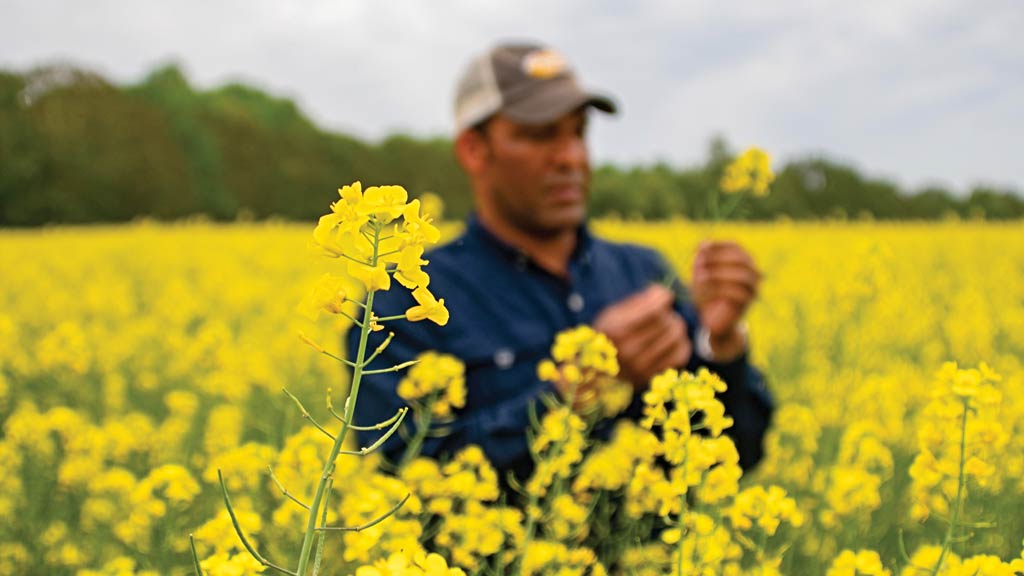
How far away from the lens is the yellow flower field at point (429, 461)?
126 cm

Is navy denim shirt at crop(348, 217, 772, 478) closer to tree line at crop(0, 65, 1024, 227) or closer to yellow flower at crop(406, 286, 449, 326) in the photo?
yellow flower at crop(406, 286, 449, 326)

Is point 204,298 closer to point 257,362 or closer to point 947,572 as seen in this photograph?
point 257,362

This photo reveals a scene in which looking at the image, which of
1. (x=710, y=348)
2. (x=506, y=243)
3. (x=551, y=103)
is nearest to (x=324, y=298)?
(x=710, y=348)

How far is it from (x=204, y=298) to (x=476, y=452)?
23.1ft

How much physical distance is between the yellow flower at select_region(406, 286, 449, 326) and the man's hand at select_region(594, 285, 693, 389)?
1.09m

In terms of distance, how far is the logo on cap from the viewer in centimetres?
236

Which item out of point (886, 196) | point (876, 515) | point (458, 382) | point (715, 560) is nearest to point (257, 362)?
point (458, 382)

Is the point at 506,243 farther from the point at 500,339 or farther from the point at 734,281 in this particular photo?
the point at 734,281

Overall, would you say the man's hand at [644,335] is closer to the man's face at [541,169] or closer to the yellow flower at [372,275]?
the man's face at [541,169]

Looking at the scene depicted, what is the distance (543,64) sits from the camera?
2408 mm

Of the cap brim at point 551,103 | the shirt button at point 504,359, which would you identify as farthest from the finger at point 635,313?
the cap brim at point 551,103

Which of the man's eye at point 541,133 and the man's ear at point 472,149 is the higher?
the man's eye at point 541,133

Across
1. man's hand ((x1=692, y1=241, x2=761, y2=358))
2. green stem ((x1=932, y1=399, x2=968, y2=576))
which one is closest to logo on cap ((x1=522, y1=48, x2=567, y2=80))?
man's hand ((x1=692, y1=241, x2=761, y2=358))

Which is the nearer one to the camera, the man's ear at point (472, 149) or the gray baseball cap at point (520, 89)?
the gray baseball cap at point (520, 89)
